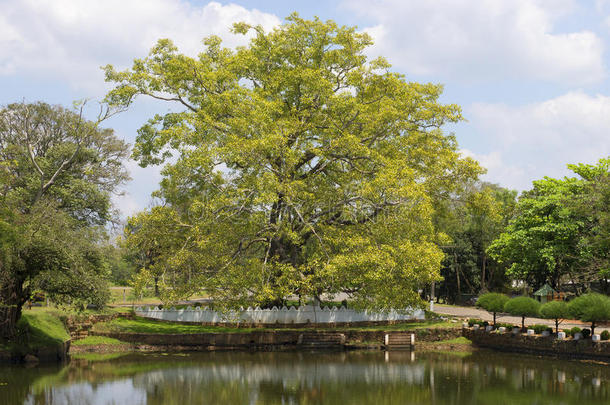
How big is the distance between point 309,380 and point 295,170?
14.1 metres

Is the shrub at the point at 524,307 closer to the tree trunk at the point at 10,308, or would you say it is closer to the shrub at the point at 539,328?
the shrub at the point at 539,328

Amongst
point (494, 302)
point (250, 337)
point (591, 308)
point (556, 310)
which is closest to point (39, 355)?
point (250, 337)

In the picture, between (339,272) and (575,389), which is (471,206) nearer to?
(339,272)

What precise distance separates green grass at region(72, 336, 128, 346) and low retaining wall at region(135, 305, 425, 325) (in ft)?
16.6

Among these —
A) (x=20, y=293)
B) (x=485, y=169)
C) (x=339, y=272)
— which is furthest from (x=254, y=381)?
(x=485, y=169)

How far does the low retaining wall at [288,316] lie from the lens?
33094mm

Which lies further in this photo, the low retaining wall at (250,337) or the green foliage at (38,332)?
the low retaining wall at (250,337)

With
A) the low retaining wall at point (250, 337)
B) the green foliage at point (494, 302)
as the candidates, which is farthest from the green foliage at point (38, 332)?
the green foliage at point (494, 302)

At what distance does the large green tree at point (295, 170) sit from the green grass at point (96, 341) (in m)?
3.81

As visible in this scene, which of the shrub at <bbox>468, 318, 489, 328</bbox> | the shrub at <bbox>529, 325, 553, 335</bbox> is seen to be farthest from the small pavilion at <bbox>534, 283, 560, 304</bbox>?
the shrub at <bbox>529, 325, 553, 335</bbox>

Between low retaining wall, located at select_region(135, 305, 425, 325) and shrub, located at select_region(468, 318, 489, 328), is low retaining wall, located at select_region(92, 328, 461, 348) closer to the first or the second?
shrub, located at select_region(468, 318, 489, 328)

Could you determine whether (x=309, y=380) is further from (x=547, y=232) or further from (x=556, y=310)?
(x=547, y=232)

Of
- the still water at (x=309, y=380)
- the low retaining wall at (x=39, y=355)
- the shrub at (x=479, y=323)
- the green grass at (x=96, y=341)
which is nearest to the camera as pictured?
the still water at (x=309, y=380)

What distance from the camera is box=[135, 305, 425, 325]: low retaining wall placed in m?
33.1
